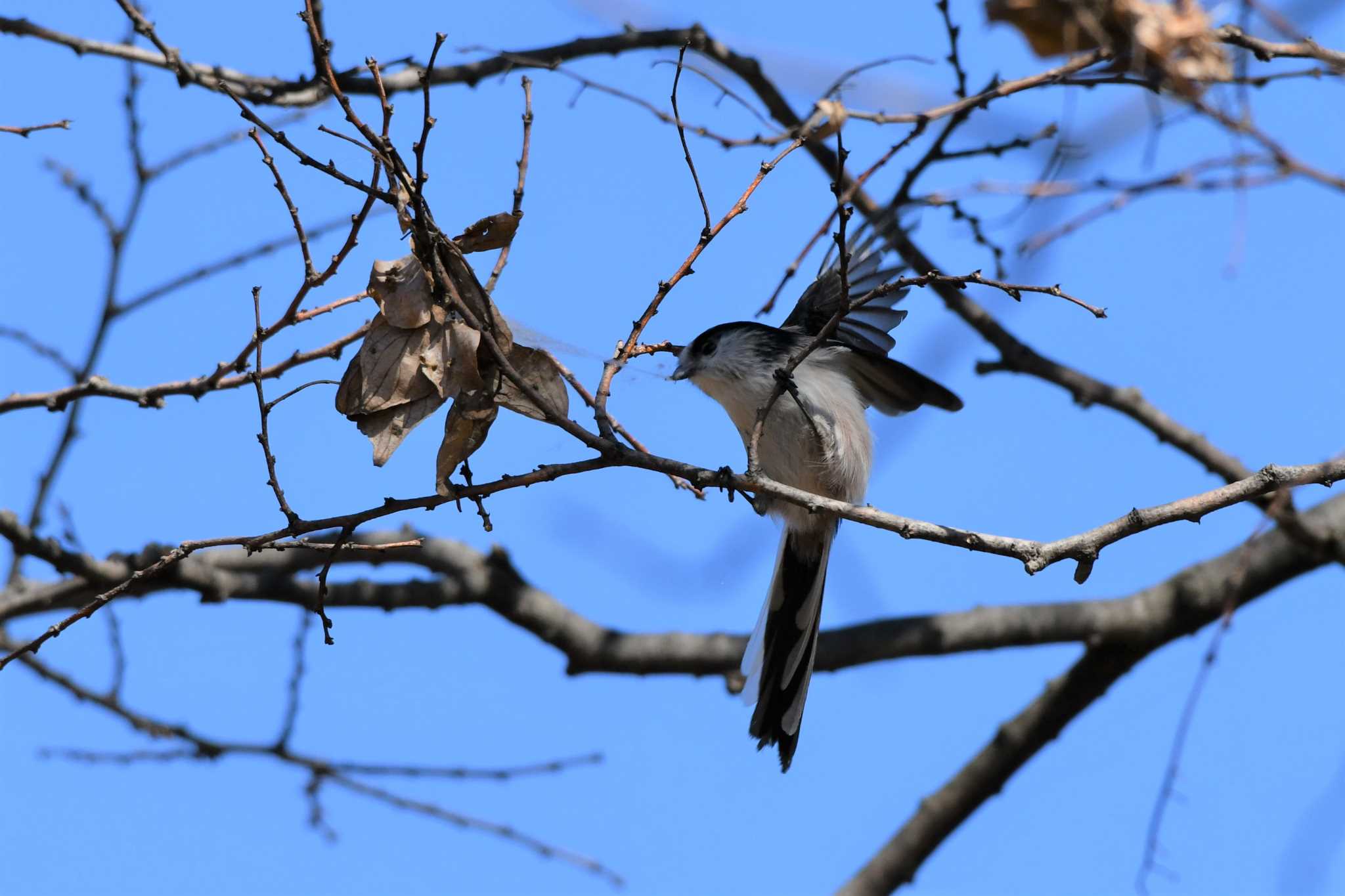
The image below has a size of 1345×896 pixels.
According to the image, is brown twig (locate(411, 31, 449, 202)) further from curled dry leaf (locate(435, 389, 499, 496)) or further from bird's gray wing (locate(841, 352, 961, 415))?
bird's gray wing (locate(841, 352, 961, 415))

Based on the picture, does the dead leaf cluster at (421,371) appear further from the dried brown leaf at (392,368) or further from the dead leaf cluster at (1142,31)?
the dead leaf cluster at (1142,31)

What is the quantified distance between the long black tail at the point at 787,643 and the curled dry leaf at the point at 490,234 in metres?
1.74

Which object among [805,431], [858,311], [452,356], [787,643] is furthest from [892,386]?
[452,356]

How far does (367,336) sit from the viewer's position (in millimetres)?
2246

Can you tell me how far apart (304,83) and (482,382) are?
1771 mm

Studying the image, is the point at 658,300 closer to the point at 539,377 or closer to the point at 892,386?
the point at 539,377

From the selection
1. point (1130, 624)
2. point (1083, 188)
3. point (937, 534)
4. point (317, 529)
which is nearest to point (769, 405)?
point (937, 534)

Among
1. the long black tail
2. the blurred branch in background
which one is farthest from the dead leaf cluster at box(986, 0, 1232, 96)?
the long black tail

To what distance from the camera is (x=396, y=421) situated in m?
2.23

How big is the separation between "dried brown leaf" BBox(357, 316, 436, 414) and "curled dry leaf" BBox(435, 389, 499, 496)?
0.07 metres

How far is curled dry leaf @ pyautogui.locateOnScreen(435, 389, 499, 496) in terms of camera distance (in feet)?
7.24

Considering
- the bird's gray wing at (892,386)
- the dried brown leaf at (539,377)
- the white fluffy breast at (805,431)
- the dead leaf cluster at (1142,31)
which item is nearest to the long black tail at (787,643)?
the white fluffy breast at (805,431)

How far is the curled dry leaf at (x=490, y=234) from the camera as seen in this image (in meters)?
2.28

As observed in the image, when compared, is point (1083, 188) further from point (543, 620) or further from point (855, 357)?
point (543, 620)
